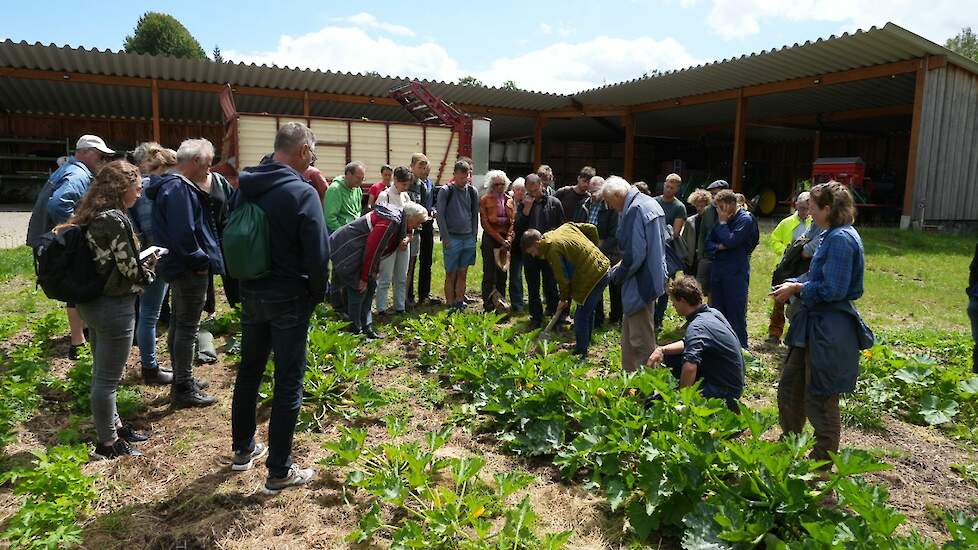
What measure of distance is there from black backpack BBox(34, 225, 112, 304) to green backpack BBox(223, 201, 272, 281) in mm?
926

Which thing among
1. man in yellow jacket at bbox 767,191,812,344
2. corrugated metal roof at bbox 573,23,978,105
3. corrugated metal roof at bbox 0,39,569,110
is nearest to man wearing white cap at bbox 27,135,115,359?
man in yellow jacket at bbox 767,191,812,344

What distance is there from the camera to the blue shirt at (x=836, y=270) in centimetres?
340

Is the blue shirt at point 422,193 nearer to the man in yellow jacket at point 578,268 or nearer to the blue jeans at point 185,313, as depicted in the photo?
the man in yellow jacket at point 578,268

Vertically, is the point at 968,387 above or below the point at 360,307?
below

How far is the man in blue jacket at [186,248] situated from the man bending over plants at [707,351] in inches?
120

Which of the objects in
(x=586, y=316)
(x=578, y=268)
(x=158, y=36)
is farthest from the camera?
(x=158, y=36)

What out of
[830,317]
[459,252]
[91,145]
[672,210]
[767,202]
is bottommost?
[459,252]

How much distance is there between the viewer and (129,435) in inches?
148

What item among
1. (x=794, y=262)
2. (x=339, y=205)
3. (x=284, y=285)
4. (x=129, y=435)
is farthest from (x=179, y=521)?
(x=794, y=262)

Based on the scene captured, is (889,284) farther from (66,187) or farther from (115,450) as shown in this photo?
(66,187)

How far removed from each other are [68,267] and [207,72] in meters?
13.4

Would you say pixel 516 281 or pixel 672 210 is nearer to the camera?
pixel 672 210

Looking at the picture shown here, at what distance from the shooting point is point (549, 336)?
21.4 feet

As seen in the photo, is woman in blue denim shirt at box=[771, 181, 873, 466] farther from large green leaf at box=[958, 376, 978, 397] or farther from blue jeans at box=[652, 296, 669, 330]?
blue jeans at box=[652, 296, 669, 330]
